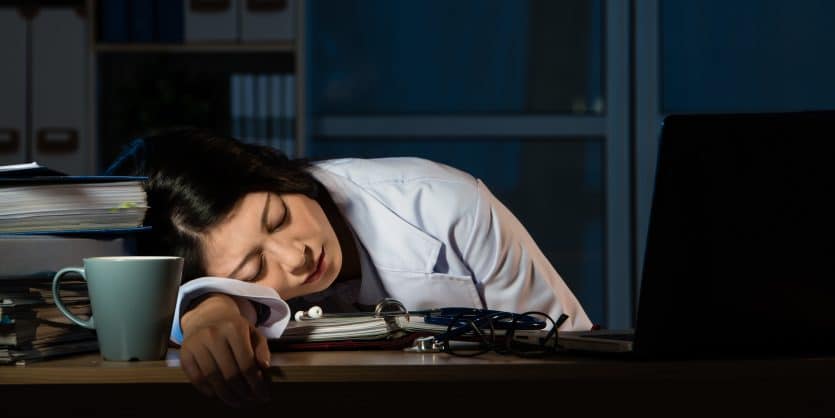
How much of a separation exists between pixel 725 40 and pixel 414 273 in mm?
2836

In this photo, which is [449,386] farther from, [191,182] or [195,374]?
[191,182]

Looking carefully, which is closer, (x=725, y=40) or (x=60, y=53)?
(x=60, y=53)

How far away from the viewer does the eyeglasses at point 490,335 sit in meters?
0.86

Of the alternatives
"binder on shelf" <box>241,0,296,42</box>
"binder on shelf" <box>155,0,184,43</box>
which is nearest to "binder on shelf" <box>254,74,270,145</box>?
"binder on shelf" <box>241,0,296,42</box>

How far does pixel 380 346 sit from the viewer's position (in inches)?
37.0

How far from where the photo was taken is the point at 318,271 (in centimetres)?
121

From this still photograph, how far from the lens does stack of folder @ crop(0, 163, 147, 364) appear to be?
32.2 inches

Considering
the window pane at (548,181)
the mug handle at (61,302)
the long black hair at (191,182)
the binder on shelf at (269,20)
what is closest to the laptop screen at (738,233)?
the mug handle at (61,302)

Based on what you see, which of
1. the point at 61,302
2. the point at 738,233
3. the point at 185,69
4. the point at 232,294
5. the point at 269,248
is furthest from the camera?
the point at 185,69

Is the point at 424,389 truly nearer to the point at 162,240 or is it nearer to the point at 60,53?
the point at 162,240

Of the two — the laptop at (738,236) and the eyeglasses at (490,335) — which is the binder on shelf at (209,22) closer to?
the eyeglasses at (490,335)

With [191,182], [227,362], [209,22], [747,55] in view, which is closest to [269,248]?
[191,182]

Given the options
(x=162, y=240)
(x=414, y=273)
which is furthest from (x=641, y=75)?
(x=162, y=240)

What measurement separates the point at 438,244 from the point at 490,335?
54 cm
